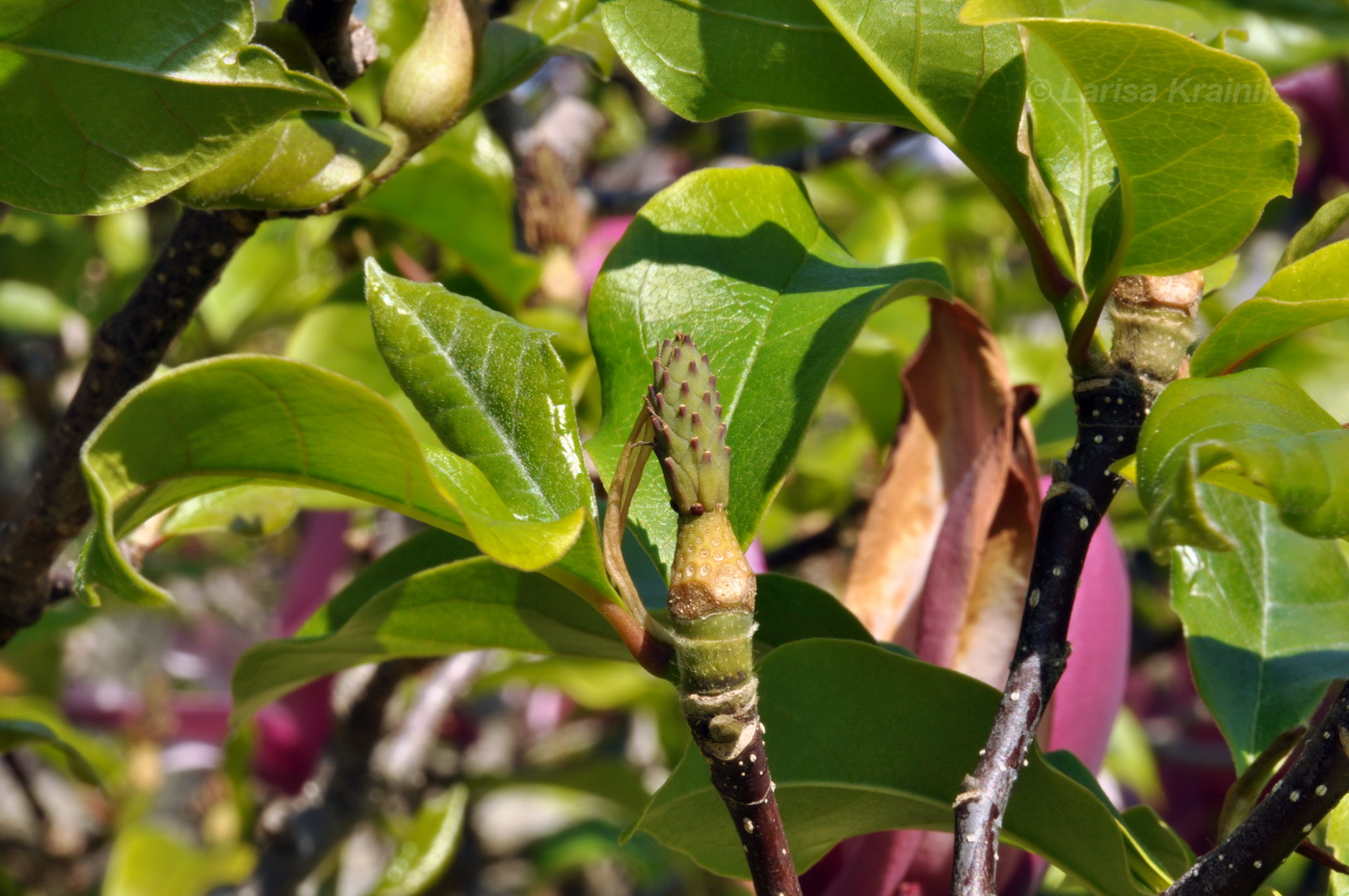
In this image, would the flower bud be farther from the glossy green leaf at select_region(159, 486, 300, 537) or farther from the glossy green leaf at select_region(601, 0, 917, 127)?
the glossy green leaf at select_region(159, 486, 300, 537)

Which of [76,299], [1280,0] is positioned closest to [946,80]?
[1280,0]

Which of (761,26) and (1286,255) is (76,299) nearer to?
(761,26)

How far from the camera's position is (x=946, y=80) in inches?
19.7

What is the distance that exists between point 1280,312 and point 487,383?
1.00ft

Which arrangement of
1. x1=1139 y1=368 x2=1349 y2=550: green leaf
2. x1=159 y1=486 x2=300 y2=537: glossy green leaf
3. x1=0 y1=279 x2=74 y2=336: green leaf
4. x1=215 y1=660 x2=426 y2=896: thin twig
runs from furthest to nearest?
x1=0 y1=279 x2=74 y2=336: green leaf
x1=215 y1=660 x2=426 y2=896: thin twig
x1=159 y1=486 x2=300 y2=537: glossy green leaf
x1=1139 y1=368 x2=1349 y2=550: green leaf

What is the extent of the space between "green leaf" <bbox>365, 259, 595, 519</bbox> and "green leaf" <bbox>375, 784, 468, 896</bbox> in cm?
90

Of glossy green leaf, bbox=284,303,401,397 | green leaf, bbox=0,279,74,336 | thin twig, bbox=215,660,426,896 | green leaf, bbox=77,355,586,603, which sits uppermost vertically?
green leaf, bbox=77,355,586,603

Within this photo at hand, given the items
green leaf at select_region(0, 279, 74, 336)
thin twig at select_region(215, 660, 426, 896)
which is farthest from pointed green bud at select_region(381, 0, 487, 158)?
green leaf at select_region(0, 279, 74, 336)

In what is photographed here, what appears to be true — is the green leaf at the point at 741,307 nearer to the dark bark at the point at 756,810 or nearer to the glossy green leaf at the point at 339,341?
the dark bark at the point at 756,810

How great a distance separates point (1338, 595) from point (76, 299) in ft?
4.50

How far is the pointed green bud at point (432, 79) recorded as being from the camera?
56 centimetres

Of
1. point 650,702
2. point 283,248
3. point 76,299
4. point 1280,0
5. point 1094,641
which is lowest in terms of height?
point 650,702

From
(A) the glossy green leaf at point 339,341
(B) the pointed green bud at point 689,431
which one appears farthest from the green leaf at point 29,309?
(B) the pointed green bud at point 689,431

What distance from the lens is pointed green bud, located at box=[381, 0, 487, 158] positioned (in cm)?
56
